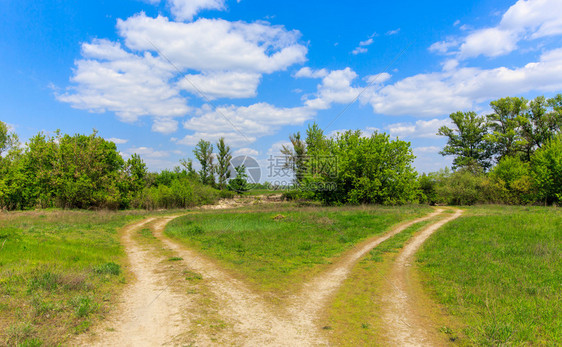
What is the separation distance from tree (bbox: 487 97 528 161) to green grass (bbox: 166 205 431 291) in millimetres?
39019

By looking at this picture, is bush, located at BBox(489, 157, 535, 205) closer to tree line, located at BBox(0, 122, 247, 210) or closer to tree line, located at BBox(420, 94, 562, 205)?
tree line, located at BBox(420, 94, 562, 205)

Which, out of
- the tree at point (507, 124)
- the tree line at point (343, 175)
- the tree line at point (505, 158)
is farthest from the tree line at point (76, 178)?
the tree at point (507, 124)

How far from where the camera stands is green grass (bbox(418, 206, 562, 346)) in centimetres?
568

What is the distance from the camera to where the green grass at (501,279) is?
18.6 ft

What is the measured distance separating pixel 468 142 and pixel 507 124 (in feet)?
23.6

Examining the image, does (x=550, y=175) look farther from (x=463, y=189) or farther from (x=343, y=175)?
(x=343, y=175)

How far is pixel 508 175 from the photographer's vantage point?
131 feet

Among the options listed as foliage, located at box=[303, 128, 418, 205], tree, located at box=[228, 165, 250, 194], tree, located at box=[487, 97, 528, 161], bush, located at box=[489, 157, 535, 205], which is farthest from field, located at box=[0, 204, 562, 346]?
tree, located at box=[228, 165, 250, 194]

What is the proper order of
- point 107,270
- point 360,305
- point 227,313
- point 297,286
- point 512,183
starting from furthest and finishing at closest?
point 512,183
point 107,270
point 297,286
point 360,305
point 227,313

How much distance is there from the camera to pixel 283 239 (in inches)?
653

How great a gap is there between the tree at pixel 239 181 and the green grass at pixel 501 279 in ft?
190

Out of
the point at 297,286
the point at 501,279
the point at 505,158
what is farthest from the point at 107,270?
the point at 505,158

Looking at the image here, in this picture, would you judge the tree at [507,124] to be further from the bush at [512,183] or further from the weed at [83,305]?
the weed at [83,305]

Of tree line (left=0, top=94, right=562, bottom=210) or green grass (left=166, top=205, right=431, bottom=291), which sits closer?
green grass (left=166, top=205, right=431, bottom=291)
